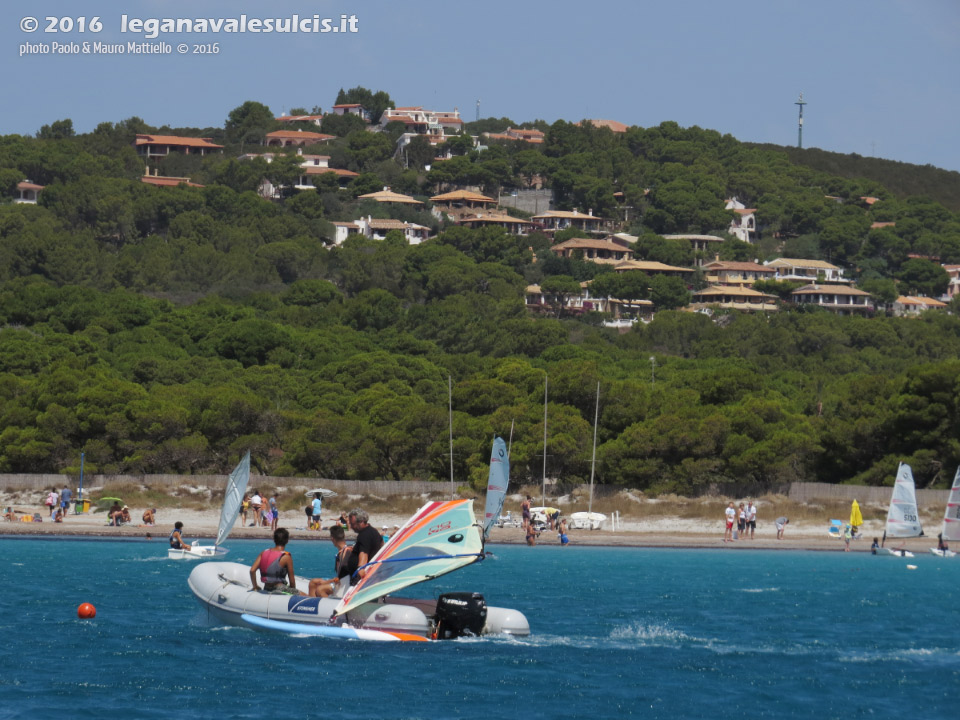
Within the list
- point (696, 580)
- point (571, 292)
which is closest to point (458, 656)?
point (696, 580)

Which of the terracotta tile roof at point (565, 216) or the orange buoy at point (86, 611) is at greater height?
the terracotta tile roof at point (565, 216)

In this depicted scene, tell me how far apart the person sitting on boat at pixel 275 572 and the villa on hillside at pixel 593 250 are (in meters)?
113

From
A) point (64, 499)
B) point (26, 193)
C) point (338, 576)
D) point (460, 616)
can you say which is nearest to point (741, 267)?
point (26, 193)

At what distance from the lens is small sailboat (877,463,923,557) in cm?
3562

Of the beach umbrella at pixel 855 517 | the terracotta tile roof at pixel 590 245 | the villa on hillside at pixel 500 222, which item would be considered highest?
the villa on hillside at pixel 500 222

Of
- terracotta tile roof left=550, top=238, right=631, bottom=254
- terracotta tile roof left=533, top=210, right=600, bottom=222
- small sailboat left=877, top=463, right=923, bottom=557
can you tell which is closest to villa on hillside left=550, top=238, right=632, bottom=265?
terracotta tile roof left=550, top=238, right=631, bottom=254

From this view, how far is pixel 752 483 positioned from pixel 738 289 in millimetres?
80215

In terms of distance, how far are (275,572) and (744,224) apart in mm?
142144

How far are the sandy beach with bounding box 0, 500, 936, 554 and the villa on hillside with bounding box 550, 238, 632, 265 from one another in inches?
3526

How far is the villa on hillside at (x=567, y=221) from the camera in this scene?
147 m

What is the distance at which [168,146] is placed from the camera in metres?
160

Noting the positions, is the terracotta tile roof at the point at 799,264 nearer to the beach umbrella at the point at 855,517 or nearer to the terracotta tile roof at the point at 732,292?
the terracotta tile roof at the point at 732,292

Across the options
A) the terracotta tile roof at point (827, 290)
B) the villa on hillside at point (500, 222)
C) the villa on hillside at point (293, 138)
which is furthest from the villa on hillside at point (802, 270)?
the villa on hillside at point (293, 138)

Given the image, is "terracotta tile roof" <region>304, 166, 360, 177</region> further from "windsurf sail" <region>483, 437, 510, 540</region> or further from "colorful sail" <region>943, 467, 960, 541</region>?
"colorful sail" <region>943, 467, 960, 541</region>
